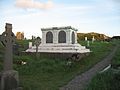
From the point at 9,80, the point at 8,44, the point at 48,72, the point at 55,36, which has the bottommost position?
the point at 48,72

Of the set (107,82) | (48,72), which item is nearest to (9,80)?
(107,82)

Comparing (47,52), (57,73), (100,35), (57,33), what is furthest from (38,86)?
(100,35)

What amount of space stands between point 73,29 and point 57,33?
6.55 feet

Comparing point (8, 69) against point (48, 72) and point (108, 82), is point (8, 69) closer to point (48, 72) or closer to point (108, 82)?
point (108, 82)

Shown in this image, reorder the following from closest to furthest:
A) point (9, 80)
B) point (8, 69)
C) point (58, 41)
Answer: point (9, 80) → point (8, 69) → point (58, 41)

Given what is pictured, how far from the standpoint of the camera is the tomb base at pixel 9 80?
34.5 ft

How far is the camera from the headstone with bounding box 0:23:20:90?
10.5 metres

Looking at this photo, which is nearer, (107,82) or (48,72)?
(107,82)

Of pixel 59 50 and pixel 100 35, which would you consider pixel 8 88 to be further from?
pixel 100 35

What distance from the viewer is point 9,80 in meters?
10.7

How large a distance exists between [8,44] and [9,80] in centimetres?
168

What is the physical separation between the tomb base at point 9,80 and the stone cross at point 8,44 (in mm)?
315

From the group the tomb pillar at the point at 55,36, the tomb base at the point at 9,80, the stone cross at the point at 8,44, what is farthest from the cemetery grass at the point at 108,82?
the tomb pillar at the point at 55,36

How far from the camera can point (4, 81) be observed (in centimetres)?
1052
